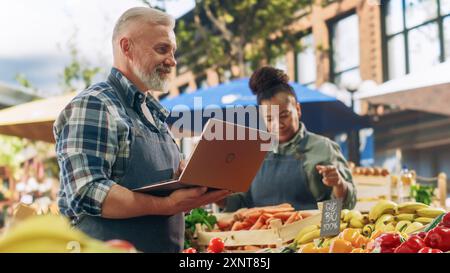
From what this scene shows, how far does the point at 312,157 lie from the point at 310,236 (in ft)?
3.63

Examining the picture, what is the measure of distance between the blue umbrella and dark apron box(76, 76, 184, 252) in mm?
3243

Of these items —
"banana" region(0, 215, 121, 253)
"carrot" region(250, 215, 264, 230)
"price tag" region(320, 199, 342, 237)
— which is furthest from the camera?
"carrot" region(250, 215, 264, 230)

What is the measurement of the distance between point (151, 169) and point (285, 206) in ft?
4.32

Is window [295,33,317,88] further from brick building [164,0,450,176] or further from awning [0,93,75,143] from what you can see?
awning [0,93,75,143]

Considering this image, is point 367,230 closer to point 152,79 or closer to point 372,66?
point 152,79

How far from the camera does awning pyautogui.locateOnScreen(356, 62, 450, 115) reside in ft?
17.2

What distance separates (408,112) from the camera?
1194 cm

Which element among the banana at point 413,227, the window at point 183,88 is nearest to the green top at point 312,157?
the banana at point 413,227

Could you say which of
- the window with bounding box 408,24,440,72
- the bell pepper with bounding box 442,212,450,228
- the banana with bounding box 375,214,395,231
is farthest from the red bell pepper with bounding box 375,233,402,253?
the window with bounding box 408,24,440,72

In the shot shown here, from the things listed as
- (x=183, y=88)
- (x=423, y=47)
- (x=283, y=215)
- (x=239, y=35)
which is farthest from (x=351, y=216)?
(x=183, y=88)

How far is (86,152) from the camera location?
225cm

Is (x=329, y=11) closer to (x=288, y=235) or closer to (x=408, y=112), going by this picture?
(x=408, y=112)

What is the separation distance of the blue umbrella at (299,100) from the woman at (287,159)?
186 centimetres

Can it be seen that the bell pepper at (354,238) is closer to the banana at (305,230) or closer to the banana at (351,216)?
the banana at (305,230)
